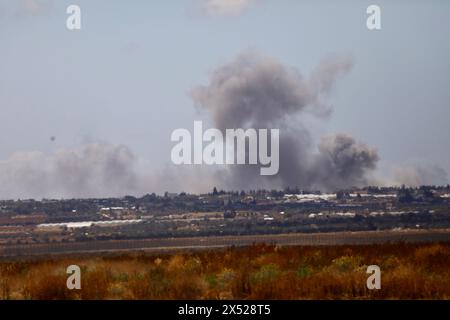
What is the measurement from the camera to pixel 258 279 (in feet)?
90.2

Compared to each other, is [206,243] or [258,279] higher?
[258,279]

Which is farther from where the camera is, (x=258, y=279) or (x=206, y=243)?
(x=206, y=243)

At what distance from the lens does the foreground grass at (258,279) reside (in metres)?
25.3

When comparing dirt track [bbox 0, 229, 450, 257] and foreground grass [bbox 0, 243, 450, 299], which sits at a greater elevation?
foreground grass [bbox 0, 243, 450, 299]

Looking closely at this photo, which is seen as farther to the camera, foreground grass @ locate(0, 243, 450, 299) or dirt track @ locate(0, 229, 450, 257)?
dirt track @ locate(0, 229, 450, 257)

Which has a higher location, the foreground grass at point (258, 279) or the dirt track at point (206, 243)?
the foreground grass at point (258, 279)

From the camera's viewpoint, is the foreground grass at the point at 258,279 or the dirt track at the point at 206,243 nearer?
the foreground grass at the point at 258,279

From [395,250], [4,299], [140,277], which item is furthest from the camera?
[395,250]

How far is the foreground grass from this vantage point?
2531 cm
